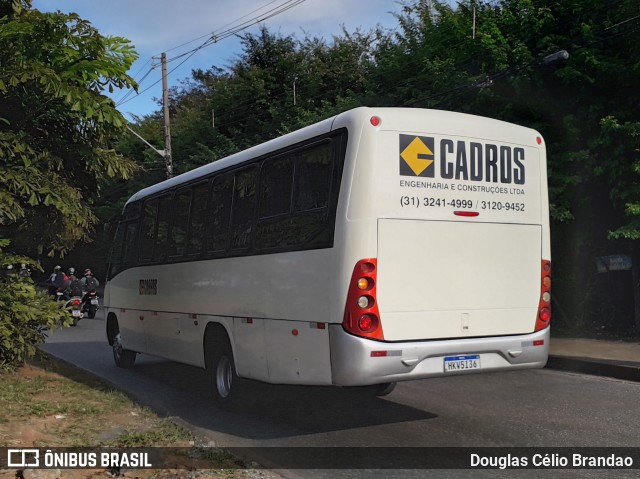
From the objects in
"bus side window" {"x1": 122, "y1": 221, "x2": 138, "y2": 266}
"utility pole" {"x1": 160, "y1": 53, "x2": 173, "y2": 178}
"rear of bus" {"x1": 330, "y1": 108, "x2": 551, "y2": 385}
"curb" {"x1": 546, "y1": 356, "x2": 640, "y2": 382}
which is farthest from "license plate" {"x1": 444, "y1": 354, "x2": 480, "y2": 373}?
"utility pole" {"x1": 160, "y1": 53, "x2": 173, "y2": 178}

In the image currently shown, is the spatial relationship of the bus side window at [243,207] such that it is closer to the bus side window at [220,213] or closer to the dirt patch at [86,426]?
the bus side window at [220,213]

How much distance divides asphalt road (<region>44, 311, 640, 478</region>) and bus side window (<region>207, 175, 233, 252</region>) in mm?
1985

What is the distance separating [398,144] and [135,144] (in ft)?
114

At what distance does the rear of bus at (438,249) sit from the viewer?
5699 mm

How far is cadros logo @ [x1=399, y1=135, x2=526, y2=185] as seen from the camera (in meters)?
6.00

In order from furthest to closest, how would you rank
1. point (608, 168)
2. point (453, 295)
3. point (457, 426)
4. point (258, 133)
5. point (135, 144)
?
point (135, 144) → point (258, 133) → point (608, 168) → point (457, 426) → point (453, 295)

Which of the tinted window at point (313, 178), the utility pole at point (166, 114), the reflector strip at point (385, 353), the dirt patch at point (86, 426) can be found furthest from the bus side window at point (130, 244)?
the utility pole at point (166, 114)

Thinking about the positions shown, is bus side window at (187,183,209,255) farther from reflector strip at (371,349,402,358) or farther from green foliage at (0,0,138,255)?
reflector strip at (371,349,402,358)

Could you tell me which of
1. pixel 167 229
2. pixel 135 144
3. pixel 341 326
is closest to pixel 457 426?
pixel 341 326

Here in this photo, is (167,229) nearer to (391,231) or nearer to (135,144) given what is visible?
(391,231)

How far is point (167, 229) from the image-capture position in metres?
9.41

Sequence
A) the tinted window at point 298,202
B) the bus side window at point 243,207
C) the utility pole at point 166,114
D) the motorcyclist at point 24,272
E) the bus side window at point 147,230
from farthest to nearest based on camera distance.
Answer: the utility pole at point 166,114 → the bus side window at point 147,230 → the motorcyclist at point 24,272 → the bus side window at point 243,207 → the tinted window at point 298,202

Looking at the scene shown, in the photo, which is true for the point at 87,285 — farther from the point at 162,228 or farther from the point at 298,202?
the point at 298,202

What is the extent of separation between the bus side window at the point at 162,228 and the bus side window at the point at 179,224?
193mm
